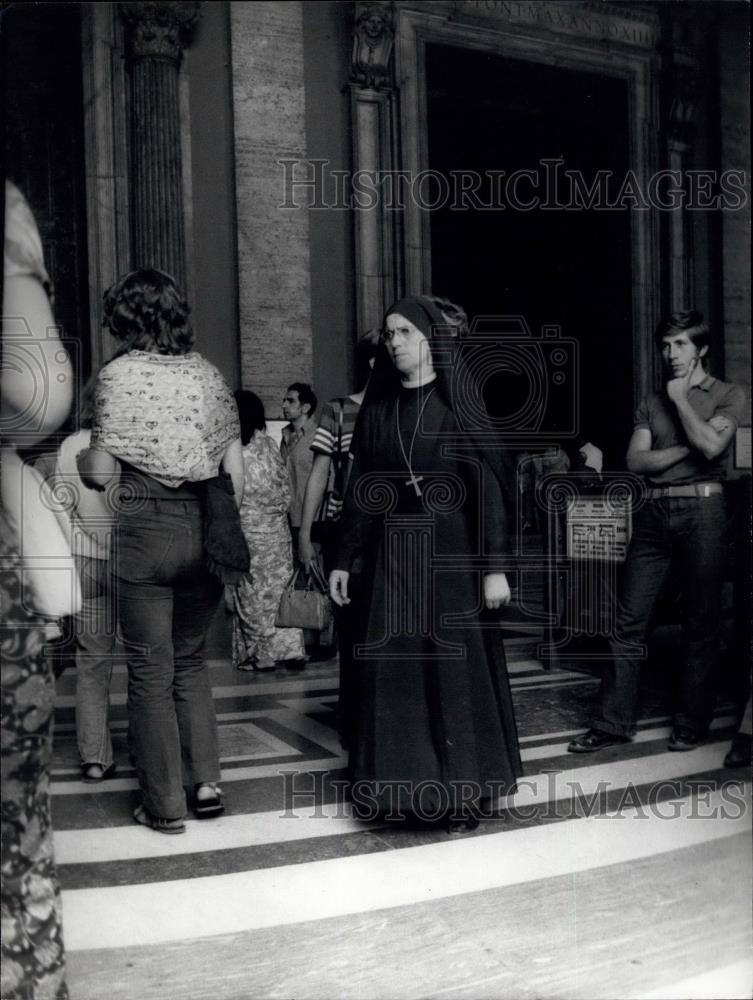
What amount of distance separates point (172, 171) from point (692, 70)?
3.32m

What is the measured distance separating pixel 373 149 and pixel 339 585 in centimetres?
456

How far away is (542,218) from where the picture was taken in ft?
49.0

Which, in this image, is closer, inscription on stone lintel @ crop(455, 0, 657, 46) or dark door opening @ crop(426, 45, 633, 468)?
inscription on stone lintel @ crop(455, 0, 657, 46)

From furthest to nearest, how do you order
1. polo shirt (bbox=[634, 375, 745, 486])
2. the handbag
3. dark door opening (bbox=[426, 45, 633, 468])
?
dark door opening (bbox=[426, 45, 633, 468])
the handbag
polo shirt (bbox=[634, 375, 745, 486])

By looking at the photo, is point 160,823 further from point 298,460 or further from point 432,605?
point 298,460

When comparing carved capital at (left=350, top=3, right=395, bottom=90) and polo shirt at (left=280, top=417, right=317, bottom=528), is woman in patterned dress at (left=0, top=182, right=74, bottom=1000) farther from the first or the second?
carved capital at (left=350, top=3, right=395, bottom=90)

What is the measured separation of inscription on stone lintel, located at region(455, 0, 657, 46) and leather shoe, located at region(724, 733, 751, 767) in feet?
10.6

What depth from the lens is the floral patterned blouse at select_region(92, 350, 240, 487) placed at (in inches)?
134

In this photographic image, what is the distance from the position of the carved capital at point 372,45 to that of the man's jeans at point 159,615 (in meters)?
4.92

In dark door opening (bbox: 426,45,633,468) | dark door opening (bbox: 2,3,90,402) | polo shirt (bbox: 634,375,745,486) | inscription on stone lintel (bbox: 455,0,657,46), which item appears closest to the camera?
polo shirt (bbox: 634,375,745,486)

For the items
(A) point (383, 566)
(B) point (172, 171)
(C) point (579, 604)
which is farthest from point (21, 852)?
(B) point (172, 171)

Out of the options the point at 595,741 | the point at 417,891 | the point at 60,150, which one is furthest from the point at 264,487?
the point at 417,891

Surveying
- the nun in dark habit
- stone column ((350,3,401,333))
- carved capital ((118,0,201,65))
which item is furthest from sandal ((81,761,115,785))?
carved capital ((118,0,201,65))

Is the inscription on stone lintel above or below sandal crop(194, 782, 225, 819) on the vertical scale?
above
